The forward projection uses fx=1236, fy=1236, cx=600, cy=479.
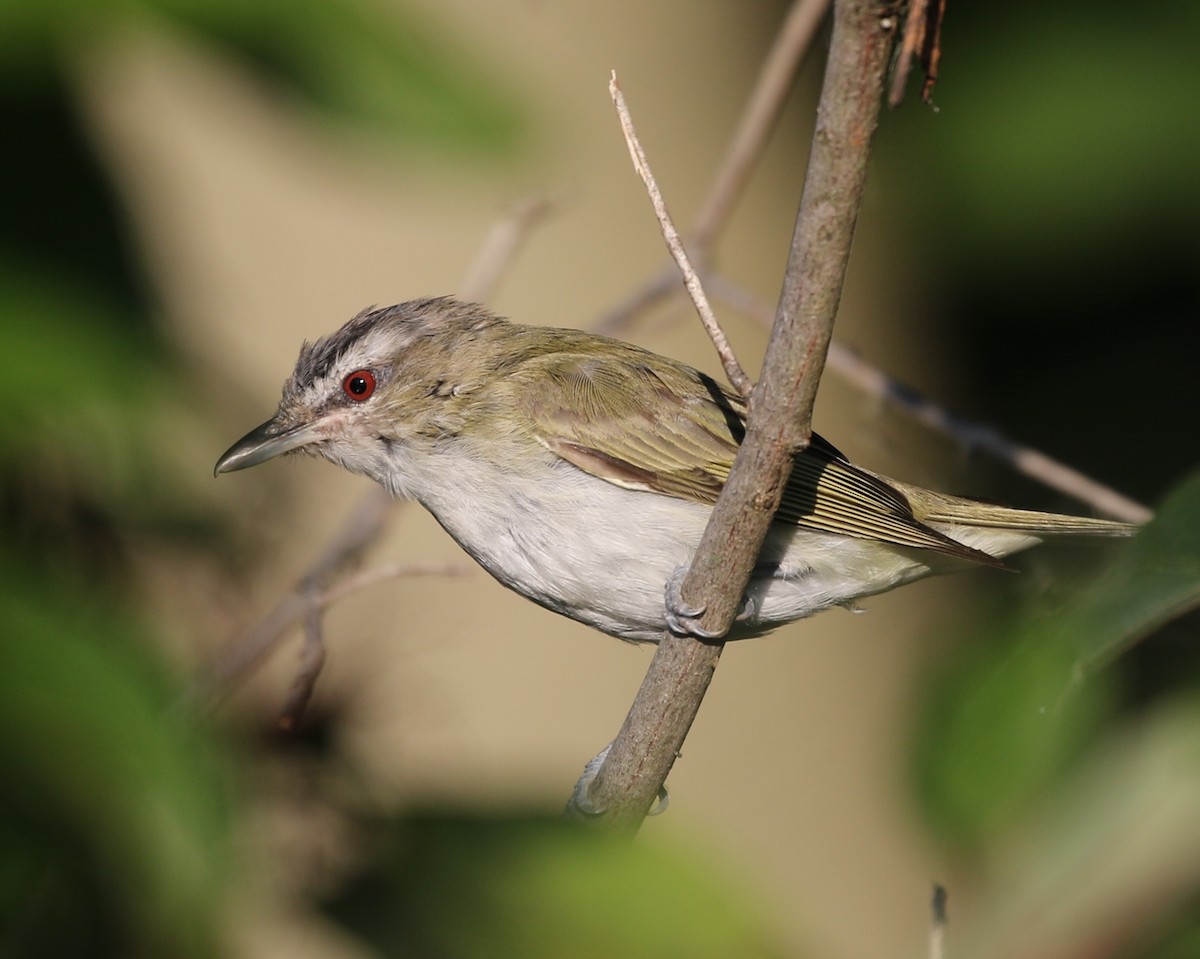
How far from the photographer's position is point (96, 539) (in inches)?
79.5

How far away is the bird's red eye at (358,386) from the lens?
12.1 ft

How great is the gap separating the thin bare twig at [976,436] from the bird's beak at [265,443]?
1526 mm

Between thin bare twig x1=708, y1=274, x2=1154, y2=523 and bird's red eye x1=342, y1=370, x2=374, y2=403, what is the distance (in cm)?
131

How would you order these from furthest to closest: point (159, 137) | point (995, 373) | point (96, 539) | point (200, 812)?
point (995, 373) → point (159, 137) → point (96, 539) → point (200, 812)

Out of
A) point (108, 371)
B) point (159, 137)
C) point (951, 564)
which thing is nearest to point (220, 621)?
point (108, 371)

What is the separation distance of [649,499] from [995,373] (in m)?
5.43

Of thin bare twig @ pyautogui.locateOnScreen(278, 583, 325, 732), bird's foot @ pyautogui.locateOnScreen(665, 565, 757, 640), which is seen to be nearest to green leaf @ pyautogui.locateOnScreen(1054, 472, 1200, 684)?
bird's foot @ pyautogui.locateOnScreen(665, 565, 757, 640)

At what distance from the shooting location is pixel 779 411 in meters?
2.16

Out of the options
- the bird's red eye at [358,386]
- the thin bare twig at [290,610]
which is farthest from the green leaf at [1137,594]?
the bird's red eye at [358,386]

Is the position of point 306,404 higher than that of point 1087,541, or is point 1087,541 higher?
point 1087,541

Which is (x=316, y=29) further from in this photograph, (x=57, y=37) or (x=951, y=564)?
(x=951, y=564)

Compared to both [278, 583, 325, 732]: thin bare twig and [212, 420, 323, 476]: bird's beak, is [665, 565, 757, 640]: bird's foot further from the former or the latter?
[212, 420, 323, 476]: bird's beak

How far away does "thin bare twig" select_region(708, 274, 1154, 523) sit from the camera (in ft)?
11.8

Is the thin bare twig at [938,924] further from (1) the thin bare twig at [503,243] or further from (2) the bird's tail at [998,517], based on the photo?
(1) the thin bare twig at [503,243]
